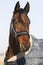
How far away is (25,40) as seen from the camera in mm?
3521

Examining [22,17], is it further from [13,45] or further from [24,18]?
[13,45]

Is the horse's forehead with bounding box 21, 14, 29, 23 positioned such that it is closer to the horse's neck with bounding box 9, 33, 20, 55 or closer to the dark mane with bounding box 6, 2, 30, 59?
the dark mane with bounding box 6, 2, 30, 59

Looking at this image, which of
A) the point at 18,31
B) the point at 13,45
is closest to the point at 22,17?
the point at 18,31

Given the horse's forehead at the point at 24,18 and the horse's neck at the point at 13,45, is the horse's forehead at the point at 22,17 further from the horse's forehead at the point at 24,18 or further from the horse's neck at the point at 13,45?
the horse's neck at the point at 13,45

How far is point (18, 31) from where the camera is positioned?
12.4ft

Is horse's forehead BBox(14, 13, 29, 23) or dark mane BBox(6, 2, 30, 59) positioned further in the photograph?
horse's forehead BBox(14, 13, 29, 23)

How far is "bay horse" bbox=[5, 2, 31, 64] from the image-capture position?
11.9 feet

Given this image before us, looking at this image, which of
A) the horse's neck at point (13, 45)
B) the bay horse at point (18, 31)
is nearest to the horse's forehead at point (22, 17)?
the bay horse at point (18, 31)

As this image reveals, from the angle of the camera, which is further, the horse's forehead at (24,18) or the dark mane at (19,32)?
the horse's forehead at (24,18)

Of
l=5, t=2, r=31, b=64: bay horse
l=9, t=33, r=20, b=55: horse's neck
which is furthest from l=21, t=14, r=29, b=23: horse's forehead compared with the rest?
l=9, t=33, r=20, b=55: horse's neck

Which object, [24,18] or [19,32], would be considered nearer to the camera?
[19,32]

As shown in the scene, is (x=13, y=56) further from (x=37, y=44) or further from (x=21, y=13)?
(x=37, y=44)

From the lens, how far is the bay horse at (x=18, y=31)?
3616mm

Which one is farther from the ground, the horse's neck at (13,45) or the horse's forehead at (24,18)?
the horse's forehead at (24,18)
